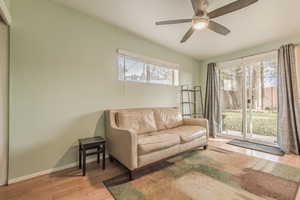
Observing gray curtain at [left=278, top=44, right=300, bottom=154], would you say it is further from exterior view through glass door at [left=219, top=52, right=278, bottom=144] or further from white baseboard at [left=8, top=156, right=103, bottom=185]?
white baseboard at [left=8, top=156, right=103, bottom=185]

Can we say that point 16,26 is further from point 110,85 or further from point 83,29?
point 110,85

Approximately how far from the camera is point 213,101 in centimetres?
418

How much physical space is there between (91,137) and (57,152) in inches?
20.3

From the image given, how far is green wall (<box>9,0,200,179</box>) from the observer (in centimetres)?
189

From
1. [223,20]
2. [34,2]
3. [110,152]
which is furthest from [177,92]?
[34,2]

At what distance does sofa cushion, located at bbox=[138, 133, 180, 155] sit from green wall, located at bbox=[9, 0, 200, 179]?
3.34 ft

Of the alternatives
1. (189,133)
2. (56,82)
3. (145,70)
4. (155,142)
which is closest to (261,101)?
(189,133)

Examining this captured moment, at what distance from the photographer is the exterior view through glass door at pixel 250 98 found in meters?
3.39

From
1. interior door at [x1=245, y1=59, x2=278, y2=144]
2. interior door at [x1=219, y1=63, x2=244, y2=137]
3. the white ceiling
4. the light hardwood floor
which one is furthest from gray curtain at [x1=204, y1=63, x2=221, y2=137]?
the light hardwood floor

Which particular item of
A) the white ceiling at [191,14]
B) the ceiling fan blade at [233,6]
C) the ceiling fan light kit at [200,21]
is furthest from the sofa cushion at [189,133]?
the white ceiling at [191,14]

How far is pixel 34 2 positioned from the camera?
6.62 feet

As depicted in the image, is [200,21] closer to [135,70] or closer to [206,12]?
[206,12]

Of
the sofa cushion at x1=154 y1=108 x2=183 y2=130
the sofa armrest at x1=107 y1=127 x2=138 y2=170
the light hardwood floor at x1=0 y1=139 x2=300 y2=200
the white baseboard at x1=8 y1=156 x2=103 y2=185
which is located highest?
the sofa cushion at x1=154 y1=108 x2=183 y2=130

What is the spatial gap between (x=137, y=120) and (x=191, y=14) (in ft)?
6.78
